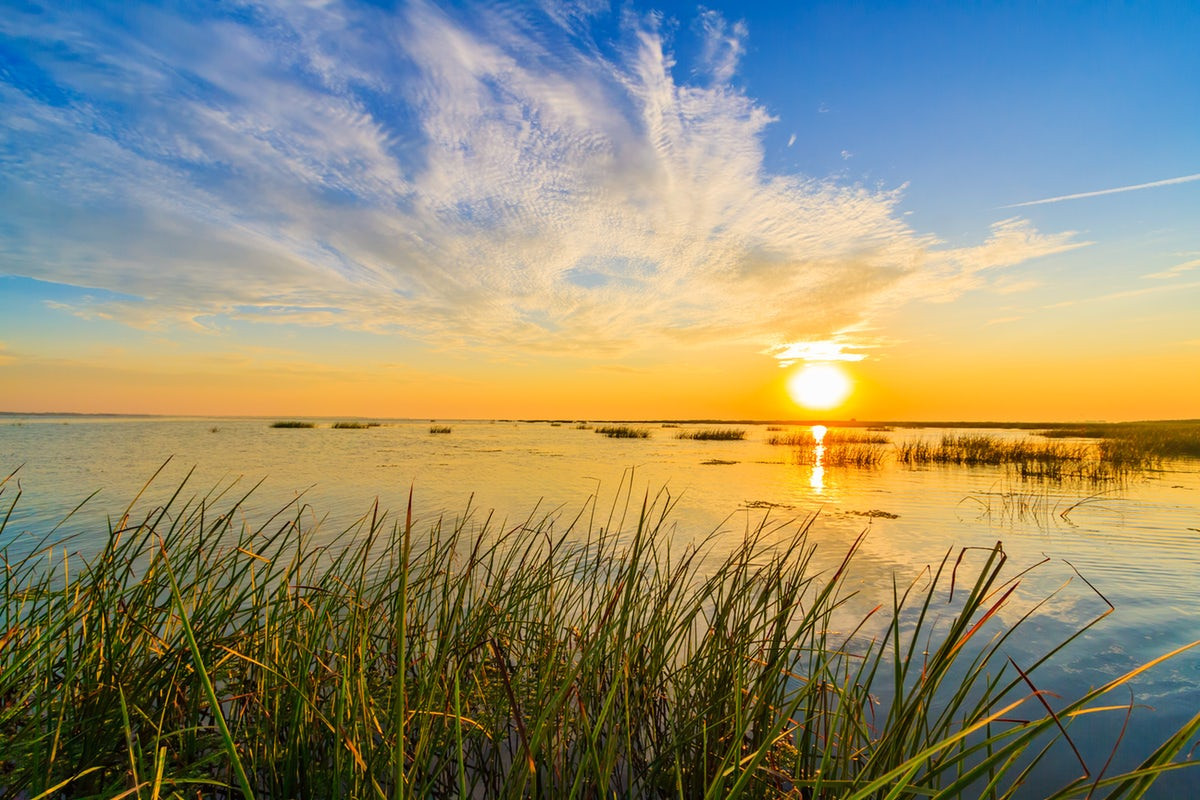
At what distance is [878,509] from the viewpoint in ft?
42.5

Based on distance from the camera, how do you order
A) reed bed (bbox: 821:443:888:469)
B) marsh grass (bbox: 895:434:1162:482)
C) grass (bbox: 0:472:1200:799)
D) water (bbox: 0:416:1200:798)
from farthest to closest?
1. reed bed (bbox: 821:443:888:469)
2. marsh grass (bbox: 895:434:1162:482)
3. water (bbox: 0:416:1200:798)
4. grass (bbox: 0:472:1200:799)

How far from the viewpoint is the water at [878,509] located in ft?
17.7

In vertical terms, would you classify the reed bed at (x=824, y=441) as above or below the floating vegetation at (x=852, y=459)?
above

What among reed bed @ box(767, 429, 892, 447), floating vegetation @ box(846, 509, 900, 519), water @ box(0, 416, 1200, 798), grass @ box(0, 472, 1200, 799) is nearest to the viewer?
grass @ box(0, 472, 1200, 799)

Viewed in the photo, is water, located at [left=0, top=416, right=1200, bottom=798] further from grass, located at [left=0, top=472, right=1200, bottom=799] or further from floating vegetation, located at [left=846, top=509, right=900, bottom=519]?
grass, located at [left=0, top=472, right=1200, bottom=799]

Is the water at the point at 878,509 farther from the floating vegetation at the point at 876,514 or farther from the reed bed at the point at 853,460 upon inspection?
the reed bed at the point at 853,460

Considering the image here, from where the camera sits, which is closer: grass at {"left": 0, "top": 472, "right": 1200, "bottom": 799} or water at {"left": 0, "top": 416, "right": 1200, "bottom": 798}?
grass at {"left": 0, "top": 472, "right": 1200, "bottom": 799}

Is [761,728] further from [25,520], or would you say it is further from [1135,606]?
[25,520]

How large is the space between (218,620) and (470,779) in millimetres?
1668

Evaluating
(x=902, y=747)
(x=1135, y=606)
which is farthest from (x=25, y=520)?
(x=1135, y=606)

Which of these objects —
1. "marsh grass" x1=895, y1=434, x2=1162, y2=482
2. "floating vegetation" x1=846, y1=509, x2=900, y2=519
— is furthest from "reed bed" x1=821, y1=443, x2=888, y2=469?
"floating vegetation" x1=846, y1=509, x2=900, y2=519

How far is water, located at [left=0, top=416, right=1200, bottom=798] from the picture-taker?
5.40 m

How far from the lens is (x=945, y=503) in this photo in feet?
45.2

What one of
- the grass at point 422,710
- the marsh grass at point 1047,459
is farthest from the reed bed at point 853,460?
the grass at point 422,710
